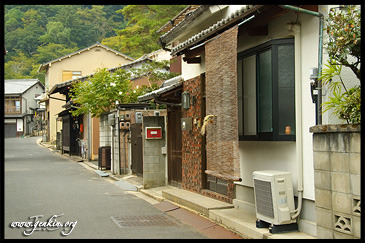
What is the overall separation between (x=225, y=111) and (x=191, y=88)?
172 inches

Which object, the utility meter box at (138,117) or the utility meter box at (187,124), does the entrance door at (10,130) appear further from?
the utility meter box at (187,124)

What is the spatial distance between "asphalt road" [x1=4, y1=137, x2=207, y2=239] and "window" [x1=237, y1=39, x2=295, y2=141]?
2542 millimetres

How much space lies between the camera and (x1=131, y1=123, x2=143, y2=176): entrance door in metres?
18.8

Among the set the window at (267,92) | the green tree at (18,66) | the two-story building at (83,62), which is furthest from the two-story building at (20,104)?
the window at (267,92)

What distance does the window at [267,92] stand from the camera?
334 inches

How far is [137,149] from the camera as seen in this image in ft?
63.1

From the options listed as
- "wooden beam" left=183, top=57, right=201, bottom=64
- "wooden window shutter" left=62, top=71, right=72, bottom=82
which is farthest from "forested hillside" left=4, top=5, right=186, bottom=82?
"wooden beam" left=183, top=57, right=201, bottom=64

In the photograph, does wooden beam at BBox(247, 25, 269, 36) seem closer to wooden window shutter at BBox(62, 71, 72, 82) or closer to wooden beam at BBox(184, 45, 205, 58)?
wooden beam at BBox(184, 45, 205, 58)

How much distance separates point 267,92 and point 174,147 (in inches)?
287

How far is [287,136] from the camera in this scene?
8.45 m

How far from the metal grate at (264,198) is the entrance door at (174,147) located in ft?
22.6

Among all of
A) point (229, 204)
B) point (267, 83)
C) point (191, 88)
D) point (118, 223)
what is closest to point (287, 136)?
point (267, 83)

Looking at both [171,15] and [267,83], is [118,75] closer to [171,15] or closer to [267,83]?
[171,15]

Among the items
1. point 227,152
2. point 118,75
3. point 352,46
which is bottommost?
point 227,152
